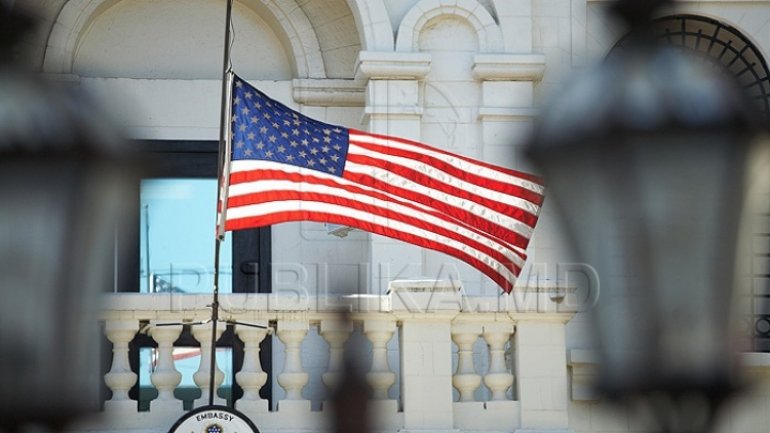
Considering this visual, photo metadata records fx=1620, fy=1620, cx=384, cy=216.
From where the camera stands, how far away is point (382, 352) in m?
11.9

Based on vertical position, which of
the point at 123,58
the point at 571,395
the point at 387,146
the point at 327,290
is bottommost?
the point at 571,395

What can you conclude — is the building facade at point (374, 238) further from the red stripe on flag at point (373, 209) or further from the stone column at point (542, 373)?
Answer: the red stripe on flag at point (373, 209)

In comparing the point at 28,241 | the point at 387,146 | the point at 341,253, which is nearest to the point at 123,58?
the point at 341,253

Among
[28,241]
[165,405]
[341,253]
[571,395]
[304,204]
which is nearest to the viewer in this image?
[28,241]

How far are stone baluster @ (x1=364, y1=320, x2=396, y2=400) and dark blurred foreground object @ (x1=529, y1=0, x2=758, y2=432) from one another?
7190 millimetres

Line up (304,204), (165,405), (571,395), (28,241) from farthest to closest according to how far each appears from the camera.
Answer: (571,395) < (304,204) < (165,405) < (28,241)

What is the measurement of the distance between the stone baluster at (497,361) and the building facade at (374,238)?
→ 0.01 meters

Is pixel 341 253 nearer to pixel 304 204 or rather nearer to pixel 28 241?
pixel 304 204

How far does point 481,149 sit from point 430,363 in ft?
10.7

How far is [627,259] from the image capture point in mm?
4641

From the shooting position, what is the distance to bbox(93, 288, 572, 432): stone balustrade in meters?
11.6

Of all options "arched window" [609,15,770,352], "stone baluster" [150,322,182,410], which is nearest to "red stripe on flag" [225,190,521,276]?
"stone baluster" [150,322,182,410]

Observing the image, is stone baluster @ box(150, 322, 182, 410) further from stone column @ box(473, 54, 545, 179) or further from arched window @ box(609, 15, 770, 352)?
arched window @ box(609, 15, 770, 352)

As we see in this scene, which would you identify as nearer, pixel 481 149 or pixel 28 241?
pixel 28 241
